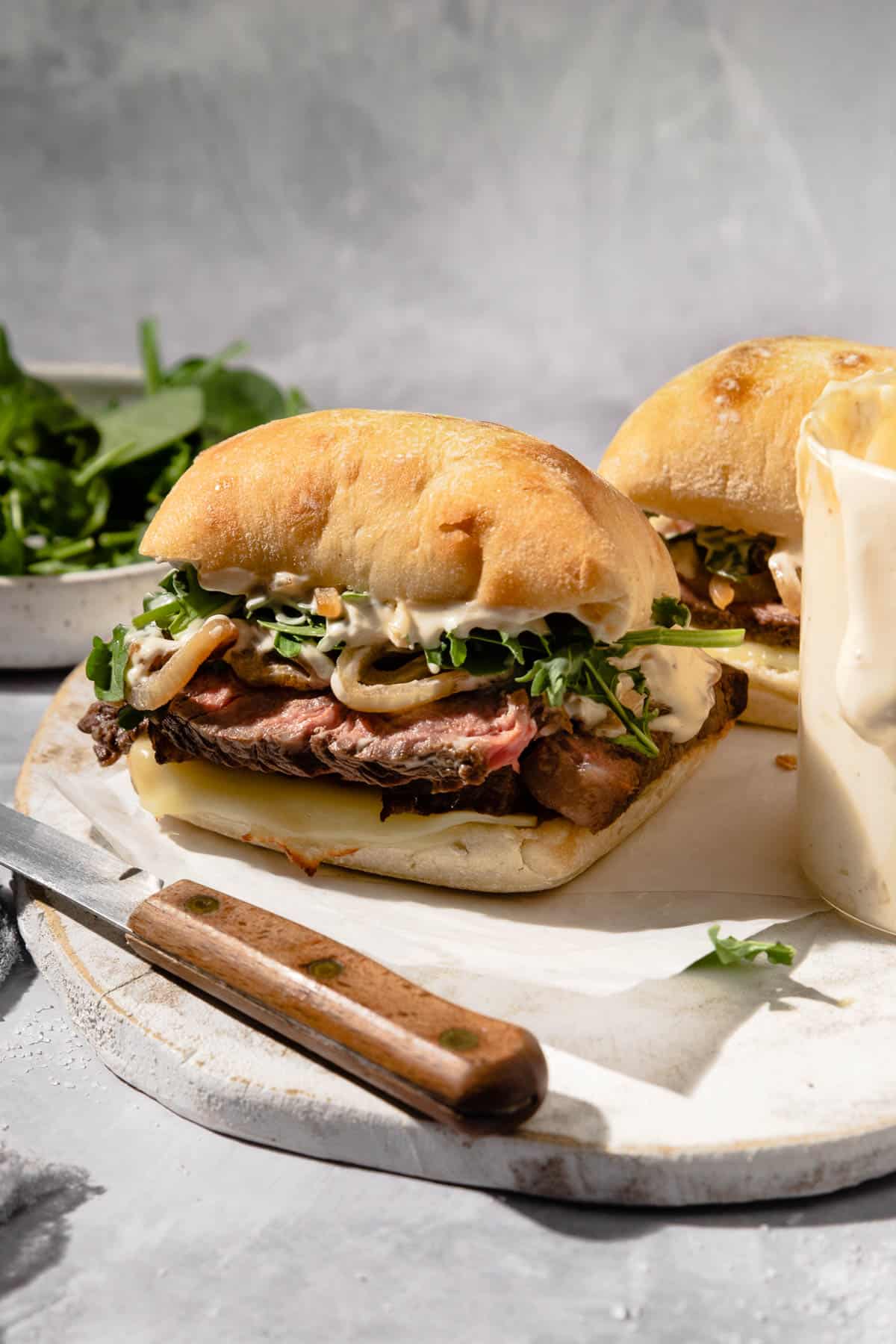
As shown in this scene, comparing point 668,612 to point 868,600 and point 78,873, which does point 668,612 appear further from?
point 78,873

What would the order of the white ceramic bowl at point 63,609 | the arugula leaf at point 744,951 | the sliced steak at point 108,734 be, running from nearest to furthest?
the arugula leaf at point 744,951 → the sliced steak at point 108,734 → the white ceramic bowl at point 63,609

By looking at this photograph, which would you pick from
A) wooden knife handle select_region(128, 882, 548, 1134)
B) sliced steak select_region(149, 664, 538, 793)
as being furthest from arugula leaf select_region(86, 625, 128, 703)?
wooden knife handle select_region(128, 882, 548, 1134)

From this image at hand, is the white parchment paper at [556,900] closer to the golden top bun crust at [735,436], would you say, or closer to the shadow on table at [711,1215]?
the shadow on table at [711,1215]

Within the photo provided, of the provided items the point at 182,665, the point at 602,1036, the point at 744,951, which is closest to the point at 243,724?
the point at 182,665

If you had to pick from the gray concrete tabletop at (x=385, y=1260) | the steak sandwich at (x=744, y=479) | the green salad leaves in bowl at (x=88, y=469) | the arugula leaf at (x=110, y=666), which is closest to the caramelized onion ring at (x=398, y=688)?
the arugula leaf at (x=110, y=666)

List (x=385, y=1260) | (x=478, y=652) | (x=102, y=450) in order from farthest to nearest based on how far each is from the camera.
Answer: (x=102, y=450), (x=478, y=652), (x=385, y=1260)

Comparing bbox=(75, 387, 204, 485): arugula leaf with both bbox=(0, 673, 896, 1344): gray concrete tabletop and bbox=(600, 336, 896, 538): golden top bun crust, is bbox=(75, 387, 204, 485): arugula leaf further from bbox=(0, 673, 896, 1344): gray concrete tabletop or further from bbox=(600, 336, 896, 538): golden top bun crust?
bbox=(0, 673, 896, 1344): gray concrete tabletop
